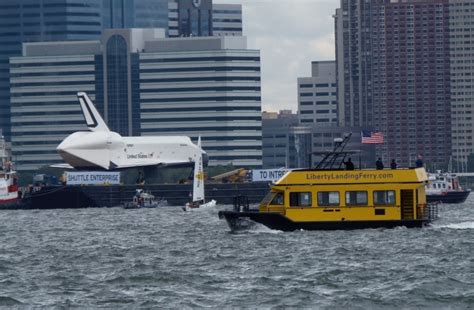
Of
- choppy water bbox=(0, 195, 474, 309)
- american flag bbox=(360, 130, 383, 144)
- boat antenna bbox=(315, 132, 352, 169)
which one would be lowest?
choppy water bbox=(0, 195, 474, 309)

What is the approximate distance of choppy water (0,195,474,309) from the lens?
54.3 m

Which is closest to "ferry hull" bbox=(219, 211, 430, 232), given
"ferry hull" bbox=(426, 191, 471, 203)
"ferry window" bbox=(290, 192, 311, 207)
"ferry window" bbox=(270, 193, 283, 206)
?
"ferry window" bbox=(270, 193, 283, 206)

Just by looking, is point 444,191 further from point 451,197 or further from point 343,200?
point 343,200

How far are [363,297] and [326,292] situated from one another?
2.27 m

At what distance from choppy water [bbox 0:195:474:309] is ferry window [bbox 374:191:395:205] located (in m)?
1.45

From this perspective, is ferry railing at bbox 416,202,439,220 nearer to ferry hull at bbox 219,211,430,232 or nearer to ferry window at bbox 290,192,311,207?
ferry hull at bbox 219,211,430,232

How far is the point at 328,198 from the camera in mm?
84938

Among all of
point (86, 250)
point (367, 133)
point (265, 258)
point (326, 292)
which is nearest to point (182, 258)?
point (265, 258)

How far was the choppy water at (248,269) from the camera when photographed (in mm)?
54312

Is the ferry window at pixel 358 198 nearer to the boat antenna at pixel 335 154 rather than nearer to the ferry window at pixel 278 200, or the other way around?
the boat antenna at pixel 335 154

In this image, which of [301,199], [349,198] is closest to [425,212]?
[349,198]

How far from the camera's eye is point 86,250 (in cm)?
8050

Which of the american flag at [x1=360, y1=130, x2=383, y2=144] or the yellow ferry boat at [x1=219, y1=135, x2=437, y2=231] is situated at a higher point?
the american flag at [x1=360, y1=130, x2=383, y2=144]

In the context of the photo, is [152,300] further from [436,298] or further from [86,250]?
[86,250]
